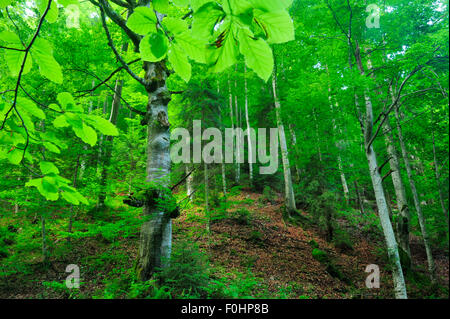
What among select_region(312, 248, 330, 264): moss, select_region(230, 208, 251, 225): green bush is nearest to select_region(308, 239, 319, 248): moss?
select_region(312, 248, 330, 264): moss

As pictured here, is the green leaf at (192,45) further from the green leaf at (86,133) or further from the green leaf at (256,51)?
the green leaf at (86,133)

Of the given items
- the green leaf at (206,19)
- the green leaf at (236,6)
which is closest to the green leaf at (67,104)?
the green leaf at (206,19)

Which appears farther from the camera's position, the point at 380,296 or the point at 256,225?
the point at 256,225

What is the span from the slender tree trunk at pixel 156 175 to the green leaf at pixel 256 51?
6.13 ft

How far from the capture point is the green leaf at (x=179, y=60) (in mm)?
663

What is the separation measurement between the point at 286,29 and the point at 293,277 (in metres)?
6.47

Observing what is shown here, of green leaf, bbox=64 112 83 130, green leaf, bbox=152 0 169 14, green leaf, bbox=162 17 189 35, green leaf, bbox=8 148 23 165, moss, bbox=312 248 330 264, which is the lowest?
moss, bbox=312 248 330 264

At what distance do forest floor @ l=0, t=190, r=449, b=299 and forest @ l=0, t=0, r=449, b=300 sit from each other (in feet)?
0.21

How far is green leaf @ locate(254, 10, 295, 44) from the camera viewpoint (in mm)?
550

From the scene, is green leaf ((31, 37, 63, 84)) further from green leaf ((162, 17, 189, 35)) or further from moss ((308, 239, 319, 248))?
moss ((308, 239, 319, 248))

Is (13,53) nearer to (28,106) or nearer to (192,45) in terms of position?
(28,106)
